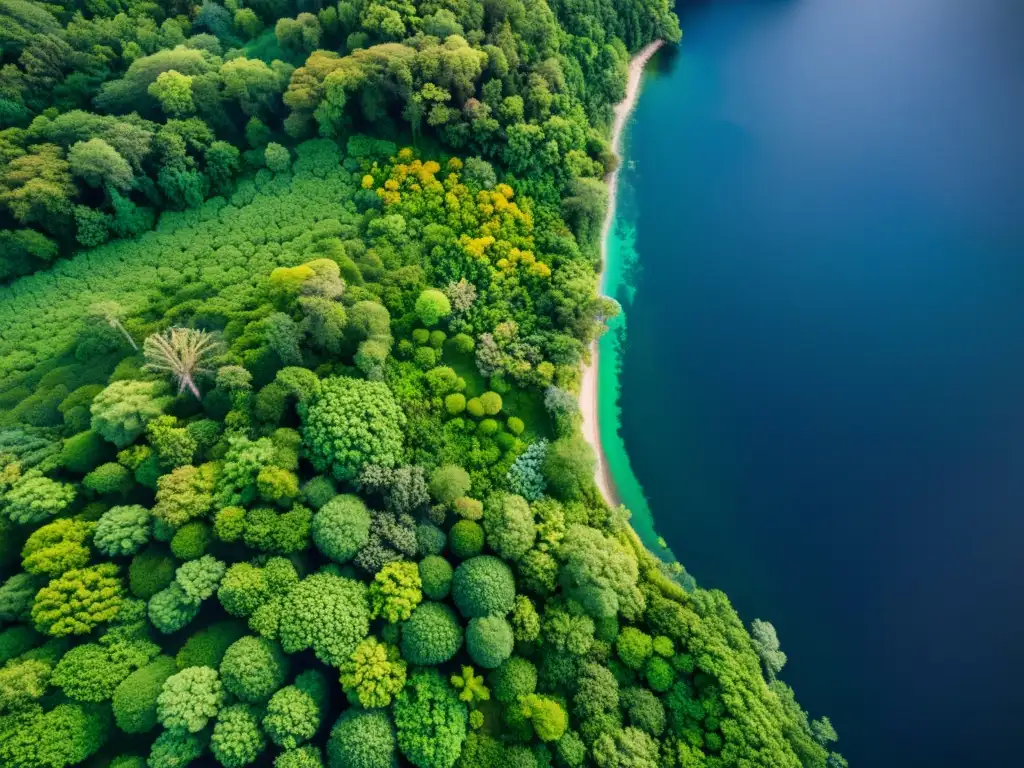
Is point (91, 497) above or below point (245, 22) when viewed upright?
below

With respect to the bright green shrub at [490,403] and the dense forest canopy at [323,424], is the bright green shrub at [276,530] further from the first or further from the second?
the bright green shrub at [490,403]

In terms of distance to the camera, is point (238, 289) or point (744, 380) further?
point (744, 380)

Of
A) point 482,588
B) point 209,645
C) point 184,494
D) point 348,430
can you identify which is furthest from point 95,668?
point 482,588

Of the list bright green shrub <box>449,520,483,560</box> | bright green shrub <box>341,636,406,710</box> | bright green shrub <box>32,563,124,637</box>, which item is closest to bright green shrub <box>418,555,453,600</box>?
bright green shrub <box>449,520,483,560</box>

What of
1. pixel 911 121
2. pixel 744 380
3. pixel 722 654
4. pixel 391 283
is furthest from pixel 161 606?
pixel 911 121

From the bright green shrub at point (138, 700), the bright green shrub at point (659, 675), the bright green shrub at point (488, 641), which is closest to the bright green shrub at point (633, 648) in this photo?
the bright green shrub at point (659, 675)

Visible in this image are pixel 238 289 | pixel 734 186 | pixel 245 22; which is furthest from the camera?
pixel 734 186

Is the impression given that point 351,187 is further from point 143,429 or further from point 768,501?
point 768,501
